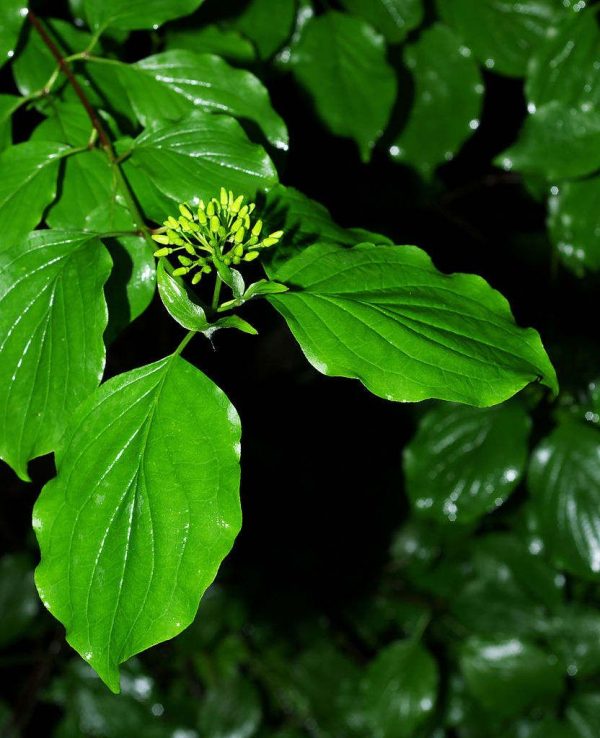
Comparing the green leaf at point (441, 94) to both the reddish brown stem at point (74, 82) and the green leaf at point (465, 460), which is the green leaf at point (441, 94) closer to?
the green leaf at point (465, 460)

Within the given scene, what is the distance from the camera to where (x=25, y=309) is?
751mm

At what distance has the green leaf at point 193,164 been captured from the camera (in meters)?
0.82

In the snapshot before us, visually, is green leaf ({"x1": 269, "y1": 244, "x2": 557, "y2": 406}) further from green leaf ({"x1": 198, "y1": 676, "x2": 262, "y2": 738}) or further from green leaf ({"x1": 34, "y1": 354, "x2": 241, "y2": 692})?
green leaf ({"x1": 198, "y1": 676, "x2": 262, "y2": 738})

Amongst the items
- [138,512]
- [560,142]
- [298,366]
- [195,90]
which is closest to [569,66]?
[560,142]

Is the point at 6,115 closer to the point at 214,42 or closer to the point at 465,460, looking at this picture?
the point at 214,42

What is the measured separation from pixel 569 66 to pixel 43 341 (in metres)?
1.05

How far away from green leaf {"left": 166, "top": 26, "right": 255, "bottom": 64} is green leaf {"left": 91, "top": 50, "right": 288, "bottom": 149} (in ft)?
0.44

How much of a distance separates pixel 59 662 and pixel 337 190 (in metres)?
1.50

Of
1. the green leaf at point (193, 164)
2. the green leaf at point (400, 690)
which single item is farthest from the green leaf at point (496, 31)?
the green leaf at point (400, 690)

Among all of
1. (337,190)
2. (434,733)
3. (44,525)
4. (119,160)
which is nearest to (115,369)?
(337,190)

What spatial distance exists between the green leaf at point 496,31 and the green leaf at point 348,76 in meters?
0.23

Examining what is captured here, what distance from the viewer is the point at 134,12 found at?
0.98 meters

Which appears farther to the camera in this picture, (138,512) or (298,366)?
(298,366)

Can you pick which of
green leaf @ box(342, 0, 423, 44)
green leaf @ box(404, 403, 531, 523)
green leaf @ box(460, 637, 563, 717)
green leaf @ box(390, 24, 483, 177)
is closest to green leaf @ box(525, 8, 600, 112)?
green leaf @ box(390, 24, 483, 177)
